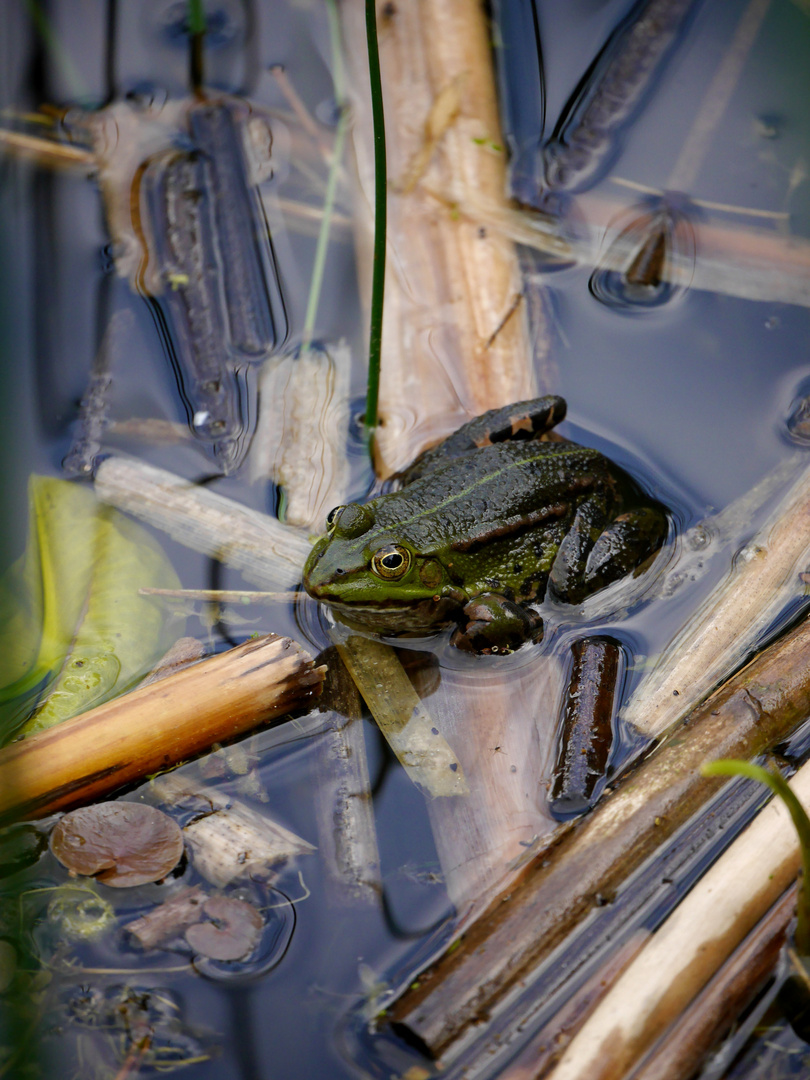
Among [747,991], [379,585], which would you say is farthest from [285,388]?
[747,991]

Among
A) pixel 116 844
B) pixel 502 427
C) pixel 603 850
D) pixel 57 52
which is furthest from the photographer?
pixel 57 52

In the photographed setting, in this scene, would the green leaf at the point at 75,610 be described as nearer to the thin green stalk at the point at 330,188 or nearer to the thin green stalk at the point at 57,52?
the thin green stalk at the point at 330,188

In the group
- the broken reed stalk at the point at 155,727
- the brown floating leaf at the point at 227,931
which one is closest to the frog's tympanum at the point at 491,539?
the broken reed stalk at the point at 155,727

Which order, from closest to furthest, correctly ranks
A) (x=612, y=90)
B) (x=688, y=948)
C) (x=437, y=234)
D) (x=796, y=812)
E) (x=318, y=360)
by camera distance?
(x=796, y=812) < (x=688, y=948) < (x=318, y=360) < (x=437, y=234) < (x=612, y=90)

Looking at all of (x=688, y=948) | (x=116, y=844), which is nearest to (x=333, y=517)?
(x=116, y=844)

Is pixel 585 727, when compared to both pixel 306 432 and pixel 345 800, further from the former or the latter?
pixel 306 432

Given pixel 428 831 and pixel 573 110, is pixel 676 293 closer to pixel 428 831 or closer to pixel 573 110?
pixel 573 110
